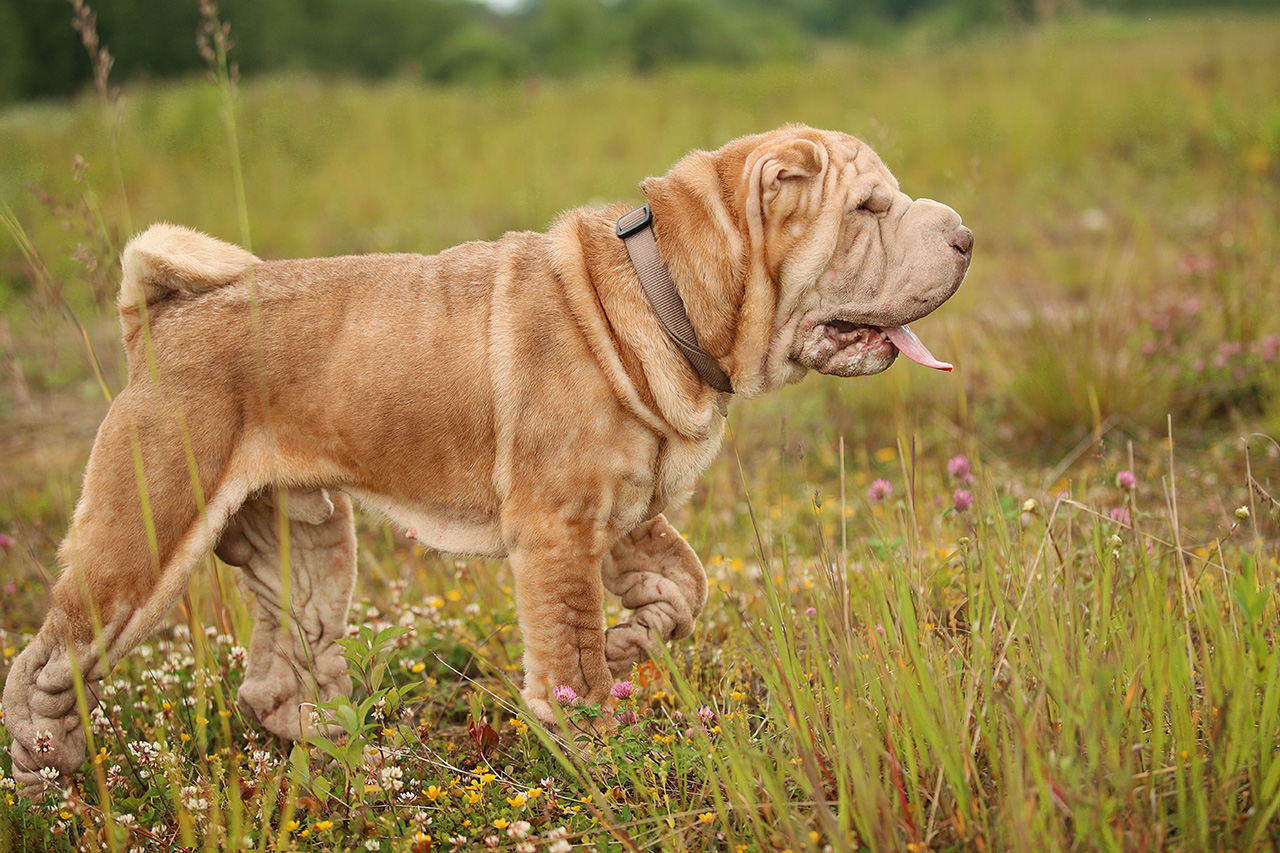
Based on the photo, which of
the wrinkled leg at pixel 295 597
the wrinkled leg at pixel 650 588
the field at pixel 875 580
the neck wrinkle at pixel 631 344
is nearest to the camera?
the field at pixel 875 580

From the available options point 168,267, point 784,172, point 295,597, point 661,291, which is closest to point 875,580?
point 661,291

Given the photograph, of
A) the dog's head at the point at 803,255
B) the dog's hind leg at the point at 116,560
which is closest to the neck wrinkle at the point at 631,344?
the dog's head at the point at 803,255

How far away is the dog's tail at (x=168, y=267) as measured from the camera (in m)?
2.98

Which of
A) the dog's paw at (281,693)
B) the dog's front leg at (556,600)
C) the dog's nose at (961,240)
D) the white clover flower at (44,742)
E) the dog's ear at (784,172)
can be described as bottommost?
the dog's paw at (281,693)

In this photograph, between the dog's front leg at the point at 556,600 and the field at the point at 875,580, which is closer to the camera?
the field at the point at 875,580

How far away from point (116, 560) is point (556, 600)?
1347 millimetres

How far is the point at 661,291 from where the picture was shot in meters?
2.97

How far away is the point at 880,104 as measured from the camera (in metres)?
13.8

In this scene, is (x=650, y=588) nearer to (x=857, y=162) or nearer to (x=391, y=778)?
(x=391, y=778)

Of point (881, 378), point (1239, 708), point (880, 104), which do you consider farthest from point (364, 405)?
point (880, 104)

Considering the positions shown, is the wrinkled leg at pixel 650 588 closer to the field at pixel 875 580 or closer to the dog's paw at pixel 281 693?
the field at pixel 875 580

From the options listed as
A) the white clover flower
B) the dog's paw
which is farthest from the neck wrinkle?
the white clover flower

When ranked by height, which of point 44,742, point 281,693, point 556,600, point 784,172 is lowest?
point 281,693

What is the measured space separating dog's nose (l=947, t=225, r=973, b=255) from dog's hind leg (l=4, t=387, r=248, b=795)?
2.34 meters
